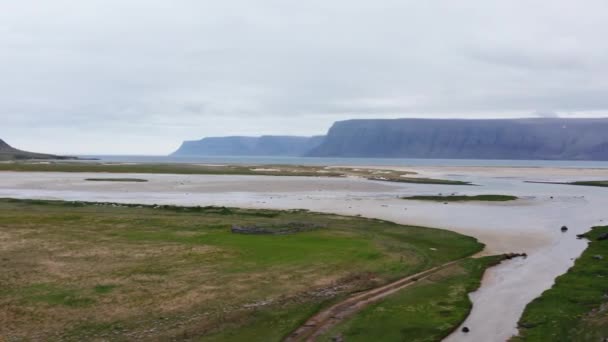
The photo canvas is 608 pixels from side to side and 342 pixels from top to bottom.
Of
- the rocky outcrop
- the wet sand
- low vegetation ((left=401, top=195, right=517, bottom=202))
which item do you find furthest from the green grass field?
low vegetation ((left=401, top=195, right=517, bottom=202))

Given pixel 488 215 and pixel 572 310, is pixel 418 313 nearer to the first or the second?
pixel 572 310

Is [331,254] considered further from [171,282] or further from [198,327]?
[198,327]

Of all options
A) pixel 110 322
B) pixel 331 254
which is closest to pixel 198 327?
pixel 110 322

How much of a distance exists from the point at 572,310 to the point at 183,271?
17822 millimetres

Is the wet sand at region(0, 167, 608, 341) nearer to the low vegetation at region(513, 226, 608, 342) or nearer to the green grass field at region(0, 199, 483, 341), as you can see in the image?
the low vegetation at region(513, 226, 608, 342)

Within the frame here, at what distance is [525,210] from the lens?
→ 193 feet

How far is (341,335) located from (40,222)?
3184cm

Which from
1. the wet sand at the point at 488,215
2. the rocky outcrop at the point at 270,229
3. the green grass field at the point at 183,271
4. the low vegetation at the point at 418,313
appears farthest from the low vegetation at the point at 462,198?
the low vegetation at the point at 418,313

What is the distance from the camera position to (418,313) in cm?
2138

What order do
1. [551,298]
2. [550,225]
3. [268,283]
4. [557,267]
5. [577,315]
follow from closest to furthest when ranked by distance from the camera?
[577,315], [551,298], [268,283], [557,267], [550,225]

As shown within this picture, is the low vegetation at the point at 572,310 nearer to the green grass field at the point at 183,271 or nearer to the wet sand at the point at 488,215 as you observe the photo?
the wet sand at the point at 488,215

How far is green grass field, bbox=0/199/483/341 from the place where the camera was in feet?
63.6

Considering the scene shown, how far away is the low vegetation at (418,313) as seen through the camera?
19000mm

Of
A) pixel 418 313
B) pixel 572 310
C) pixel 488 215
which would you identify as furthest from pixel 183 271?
pixel 488 215
